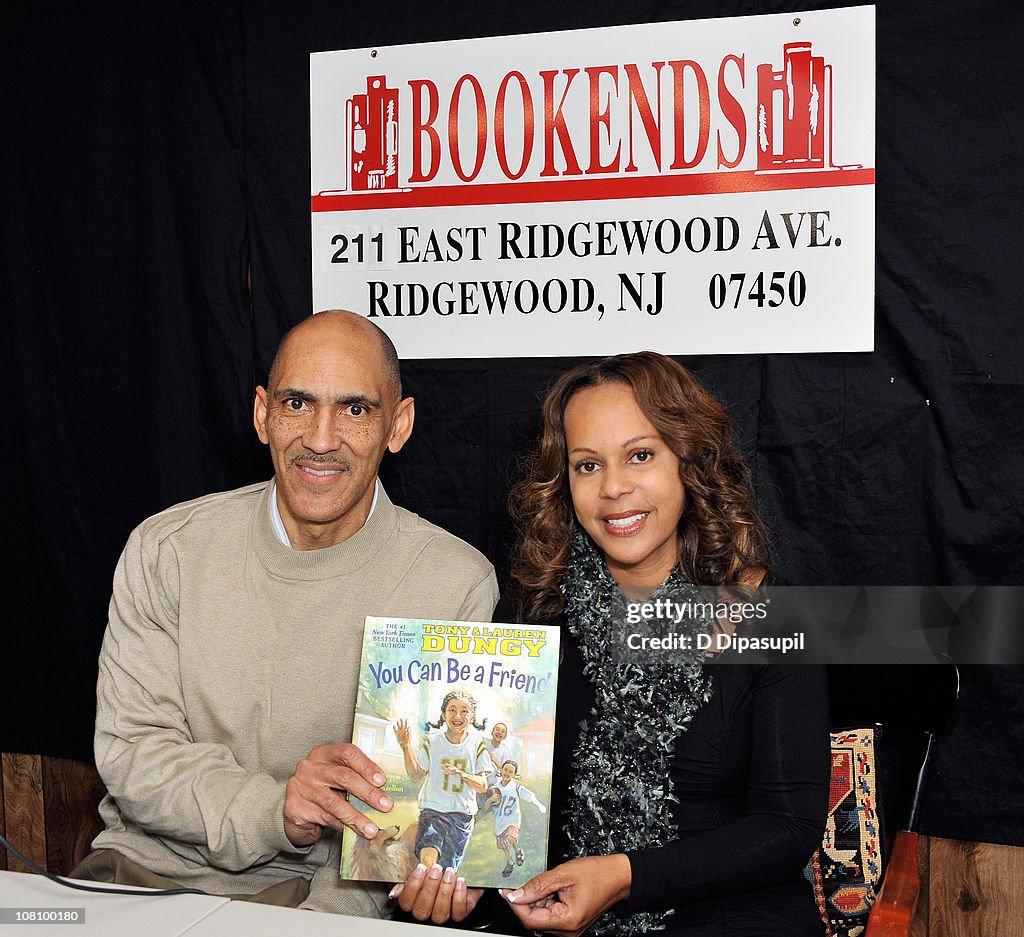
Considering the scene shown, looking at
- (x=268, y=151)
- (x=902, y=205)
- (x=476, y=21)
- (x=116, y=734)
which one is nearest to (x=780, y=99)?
(x=902, y=205)

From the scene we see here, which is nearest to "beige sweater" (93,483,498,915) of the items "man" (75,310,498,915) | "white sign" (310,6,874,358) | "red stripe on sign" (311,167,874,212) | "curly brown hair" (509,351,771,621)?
"man" (75,310,498,915)

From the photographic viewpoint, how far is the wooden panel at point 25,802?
2777mm

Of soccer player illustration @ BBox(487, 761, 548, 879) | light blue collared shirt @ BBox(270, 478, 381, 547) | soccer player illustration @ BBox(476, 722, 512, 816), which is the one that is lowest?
soccer player illustration @ BBox(487, 761, 548, 879)

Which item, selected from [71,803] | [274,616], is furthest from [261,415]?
[71,803]

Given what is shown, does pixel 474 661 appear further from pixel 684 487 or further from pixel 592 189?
pixel 592 189

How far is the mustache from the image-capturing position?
1830 mm

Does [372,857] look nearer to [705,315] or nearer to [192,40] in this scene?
[705,315]

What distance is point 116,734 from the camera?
1.76 m

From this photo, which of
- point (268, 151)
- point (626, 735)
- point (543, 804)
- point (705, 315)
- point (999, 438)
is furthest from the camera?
point (268, 151)

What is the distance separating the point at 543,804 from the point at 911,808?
699 millimetres

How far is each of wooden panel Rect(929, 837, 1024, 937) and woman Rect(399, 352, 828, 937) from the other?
652mm

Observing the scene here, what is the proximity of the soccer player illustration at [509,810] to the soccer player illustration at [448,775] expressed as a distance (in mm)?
25

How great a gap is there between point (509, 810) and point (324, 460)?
69 cm

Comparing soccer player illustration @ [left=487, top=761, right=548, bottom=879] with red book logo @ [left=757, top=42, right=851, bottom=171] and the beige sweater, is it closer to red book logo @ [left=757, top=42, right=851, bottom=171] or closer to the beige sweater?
the beige sweater
